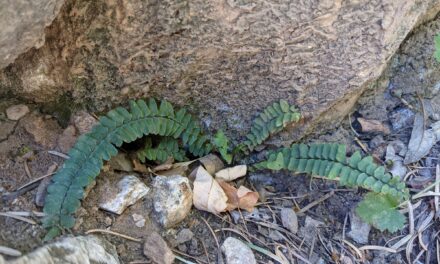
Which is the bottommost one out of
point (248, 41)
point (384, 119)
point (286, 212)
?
point (286, 212)

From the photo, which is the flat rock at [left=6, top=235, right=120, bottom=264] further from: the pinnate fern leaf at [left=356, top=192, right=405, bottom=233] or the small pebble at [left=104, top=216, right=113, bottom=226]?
the pinnate fern leaf at [left=356, top=192, right=405, bottom=233]

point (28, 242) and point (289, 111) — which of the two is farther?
point (289, 111)

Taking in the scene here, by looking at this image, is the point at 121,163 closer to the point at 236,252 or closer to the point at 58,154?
the point at 58,154

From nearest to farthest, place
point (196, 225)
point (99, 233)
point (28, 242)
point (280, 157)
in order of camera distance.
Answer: point (28, 242) < point (99, 233) < point (196, 225) < point (280, 157)

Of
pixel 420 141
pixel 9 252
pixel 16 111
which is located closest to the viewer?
pixel 9 252

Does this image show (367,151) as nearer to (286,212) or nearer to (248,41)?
(286,212)

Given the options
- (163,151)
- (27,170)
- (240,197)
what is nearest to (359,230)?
(240,197)

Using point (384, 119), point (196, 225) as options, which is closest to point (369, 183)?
point (384, 119)

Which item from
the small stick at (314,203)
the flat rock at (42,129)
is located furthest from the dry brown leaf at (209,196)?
the flat rock at (42,129)
